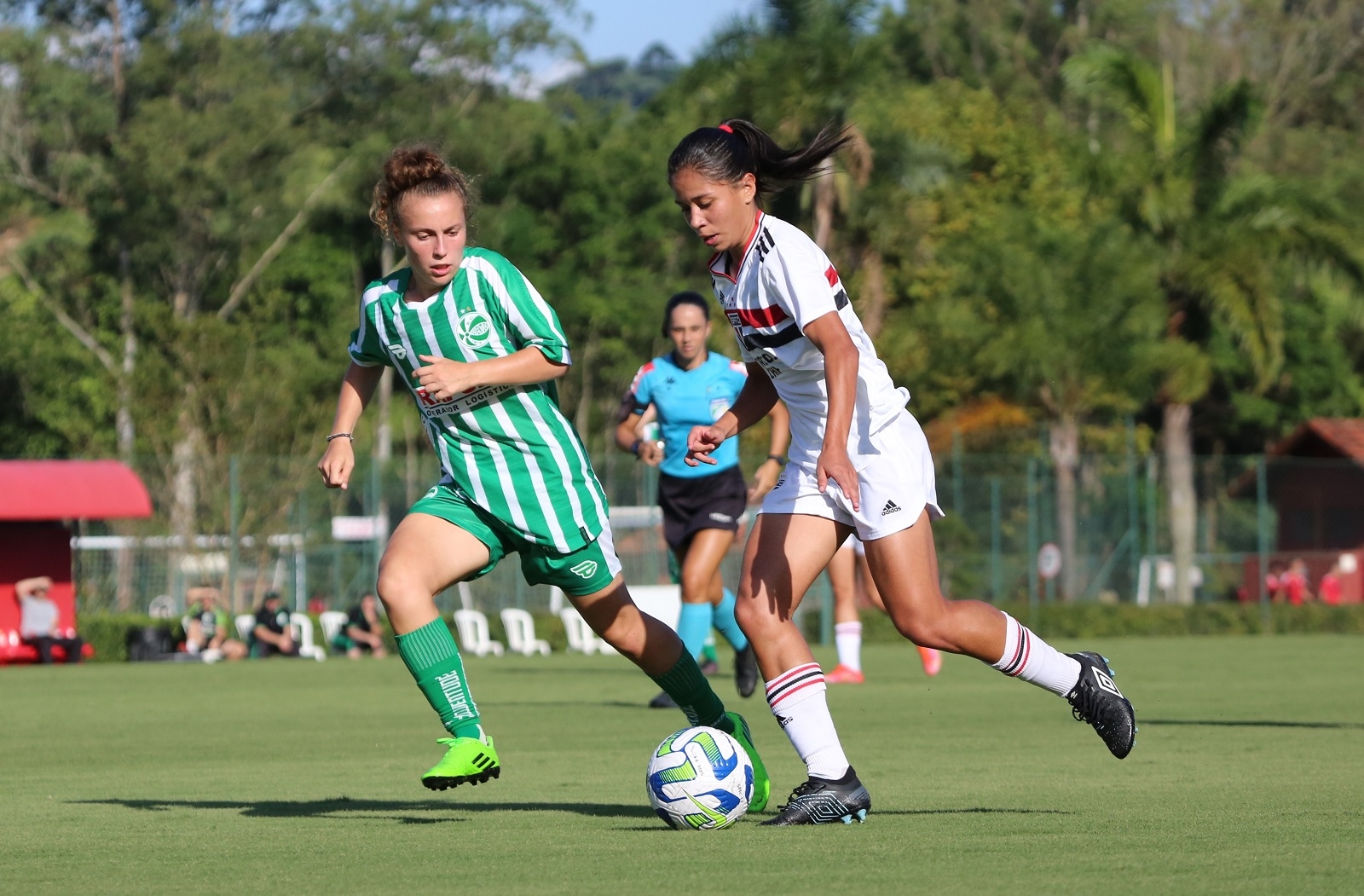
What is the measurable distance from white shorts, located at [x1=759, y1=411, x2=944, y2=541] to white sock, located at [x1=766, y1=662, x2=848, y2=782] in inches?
19.0

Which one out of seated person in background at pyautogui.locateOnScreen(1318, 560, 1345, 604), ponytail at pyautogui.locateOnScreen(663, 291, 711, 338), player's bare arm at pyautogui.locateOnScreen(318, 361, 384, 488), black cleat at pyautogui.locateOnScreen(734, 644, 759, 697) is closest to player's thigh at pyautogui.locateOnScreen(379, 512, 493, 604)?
player's bare arm at pyautogui.locateOnScreen(318, 361, 384, 488)

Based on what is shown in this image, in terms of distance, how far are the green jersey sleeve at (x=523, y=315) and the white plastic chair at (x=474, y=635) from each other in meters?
20.2

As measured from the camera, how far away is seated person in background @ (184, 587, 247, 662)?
24.9 m

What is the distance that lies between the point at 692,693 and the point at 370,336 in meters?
1.67

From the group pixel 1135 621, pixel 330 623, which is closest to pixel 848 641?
pixel 330 623

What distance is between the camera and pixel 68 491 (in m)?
25.5

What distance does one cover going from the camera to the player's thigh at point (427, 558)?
21.3 feet

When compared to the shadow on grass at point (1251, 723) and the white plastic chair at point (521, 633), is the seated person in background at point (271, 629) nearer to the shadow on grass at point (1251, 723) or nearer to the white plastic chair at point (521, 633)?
the white plastic chair at point (521, 633)

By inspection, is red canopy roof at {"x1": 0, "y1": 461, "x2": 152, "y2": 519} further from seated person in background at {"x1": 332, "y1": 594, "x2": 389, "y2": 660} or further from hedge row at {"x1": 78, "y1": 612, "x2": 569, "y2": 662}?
seated person in background at {"x1": 332, "y1": 594, "x2": 389, "y2": 660}

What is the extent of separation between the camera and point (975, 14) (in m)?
63.8

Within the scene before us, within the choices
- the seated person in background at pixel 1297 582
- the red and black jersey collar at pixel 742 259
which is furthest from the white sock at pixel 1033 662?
the seated person in background at pixel 1297 582

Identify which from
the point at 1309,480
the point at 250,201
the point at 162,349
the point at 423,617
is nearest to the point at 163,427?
the point at 162,349

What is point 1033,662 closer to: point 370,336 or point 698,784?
point 698,784

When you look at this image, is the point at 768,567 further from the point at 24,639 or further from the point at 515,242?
the point at 515,242
